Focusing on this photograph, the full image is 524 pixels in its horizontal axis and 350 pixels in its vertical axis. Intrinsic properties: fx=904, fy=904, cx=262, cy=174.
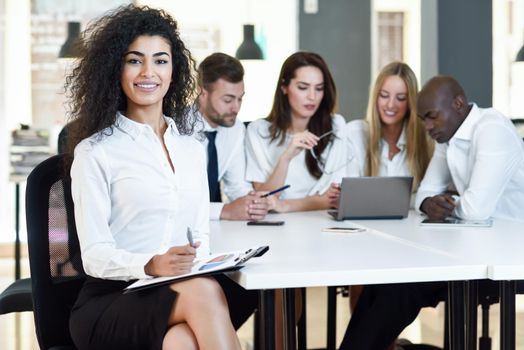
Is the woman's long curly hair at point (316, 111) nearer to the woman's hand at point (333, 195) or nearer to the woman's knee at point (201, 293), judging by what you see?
the woman's hand at point (333, 195)

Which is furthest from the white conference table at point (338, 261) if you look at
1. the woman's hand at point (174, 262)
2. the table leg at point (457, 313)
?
the woman's hand at point (174, 262)

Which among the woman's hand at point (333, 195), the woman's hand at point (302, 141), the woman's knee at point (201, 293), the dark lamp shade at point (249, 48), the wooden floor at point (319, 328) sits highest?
the dark lamp shade at point (249, 48)

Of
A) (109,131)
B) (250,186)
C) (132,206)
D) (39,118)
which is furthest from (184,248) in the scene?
(39,118)

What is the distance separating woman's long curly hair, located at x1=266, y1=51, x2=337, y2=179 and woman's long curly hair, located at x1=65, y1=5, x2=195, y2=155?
1394 mm

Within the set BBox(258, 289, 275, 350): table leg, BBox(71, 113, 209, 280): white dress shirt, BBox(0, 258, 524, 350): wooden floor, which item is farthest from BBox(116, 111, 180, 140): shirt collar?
BBox(0, 258, 524, 350): wooden floor

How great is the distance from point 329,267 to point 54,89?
5946mm

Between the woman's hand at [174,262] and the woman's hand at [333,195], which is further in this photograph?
the woman's hand at [333,195]

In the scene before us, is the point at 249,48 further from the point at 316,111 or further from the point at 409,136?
the point at 409,136

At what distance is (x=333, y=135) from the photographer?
3.82m

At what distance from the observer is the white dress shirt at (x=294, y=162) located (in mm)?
3787

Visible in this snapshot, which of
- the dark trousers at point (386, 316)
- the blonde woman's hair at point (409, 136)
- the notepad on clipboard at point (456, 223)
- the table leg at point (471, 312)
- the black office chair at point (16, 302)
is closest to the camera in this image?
the table leg at point (471, 312)

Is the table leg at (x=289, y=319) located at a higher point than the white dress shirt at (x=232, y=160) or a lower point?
lower

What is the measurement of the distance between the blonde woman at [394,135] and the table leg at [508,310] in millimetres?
1569

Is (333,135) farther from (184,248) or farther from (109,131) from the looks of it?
(184,248)
